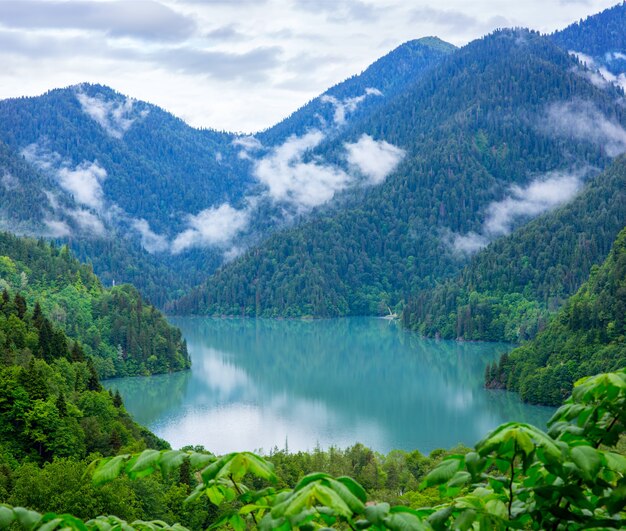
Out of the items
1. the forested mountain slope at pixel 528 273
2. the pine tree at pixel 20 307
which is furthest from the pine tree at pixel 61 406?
the forested mountain slope at pixel 528 273

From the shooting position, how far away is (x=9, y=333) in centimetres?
5097

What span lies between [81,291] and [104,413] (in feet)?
203

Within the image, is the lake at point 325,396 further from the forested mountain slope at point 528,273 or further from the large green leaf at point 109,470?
the large green leaf at point 109,470

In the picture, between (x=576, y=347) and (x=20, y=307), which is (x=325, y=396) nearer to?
(x=576, y=347)

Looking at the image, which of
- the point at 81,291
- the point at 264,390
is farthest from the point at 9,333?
the point at 81,291

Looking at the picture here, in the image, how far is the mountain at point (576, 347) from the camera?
79562 millimetres

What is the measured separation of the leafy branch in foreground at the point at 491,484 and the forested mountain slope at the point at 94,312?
94611 millimetres

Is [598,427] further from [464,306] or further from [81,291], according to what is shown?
[464,306]

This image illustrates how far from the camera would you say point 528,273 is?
474 feet

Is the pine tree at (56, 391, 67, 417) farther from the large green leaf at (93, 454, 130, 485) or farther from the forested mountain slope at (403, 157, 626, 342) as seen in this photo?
the forested mountain slope at (403, 157, 626, 342)

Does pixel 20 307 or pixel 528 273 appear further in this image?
pixel 528 273

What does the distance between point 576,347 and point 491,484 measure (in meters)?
83.7

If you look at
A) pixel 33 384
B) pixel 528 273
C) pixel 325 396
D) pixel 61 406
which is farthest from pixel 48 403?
pixel 528 273

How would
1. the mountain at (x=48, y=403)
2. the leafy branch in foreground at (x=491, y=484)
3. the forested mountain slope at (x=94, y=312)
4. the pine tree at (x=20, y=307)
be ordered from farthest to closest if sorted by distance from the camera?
the forested mountain slope at (x=94, y=312)
the pine tree at (x=20, y=307)
the mountain at (x=48, y=403)
the leafy branch in foreground at (x=491, y=484)
